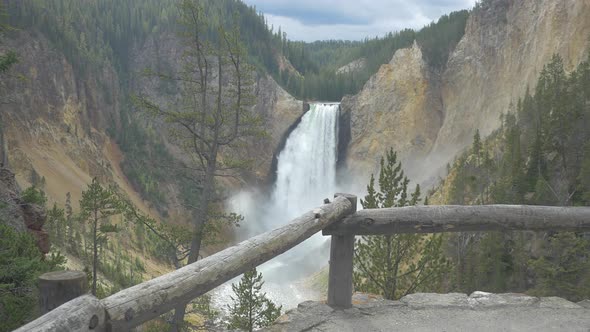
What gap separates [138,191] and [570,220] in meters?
53.1

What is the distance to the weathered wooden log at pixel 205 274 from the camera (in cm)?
258

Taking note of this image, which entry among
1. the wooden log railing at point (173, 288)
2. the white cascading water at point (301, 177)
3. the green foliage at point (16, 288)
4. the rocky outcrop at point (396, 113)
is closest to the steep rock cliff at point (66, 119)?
the white cascading water at point (301, 177)

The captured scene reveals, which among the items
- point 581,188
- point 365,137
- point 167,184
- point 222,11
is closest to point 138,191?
point 167,184

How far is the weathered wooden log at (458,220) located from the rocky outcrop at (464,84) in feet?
103

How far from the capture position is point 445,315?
434 centimetres

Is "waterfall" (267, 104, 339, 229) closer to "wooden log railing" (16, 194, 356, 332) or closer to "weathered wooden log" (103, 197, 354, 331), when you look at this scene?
"weathered wooden log" (103, 197, 354, 331)

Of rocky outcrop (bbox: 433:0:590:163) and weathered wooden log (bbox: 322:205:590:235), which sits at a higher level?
rocky outcrop (bbox: 433:0:590:163)

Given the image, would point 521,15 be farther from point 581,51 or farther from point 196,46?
point 196,46

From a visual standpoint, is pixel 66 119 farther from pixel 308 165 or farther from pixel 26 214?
pixel 26 214

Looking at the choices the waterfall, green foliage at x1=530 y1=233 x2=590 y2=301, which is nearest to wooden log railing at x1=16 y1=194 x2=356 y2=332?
green foliage at x1=530 y1=233 x2=590 y2=301

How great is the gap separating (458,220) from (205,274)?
8.51 feet

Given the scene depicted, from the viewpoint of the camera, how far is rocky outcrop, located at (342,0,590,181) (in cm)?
3516

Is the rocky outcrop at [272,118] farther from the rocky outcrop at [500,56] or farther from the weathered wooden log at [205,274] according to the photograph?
the weathered wooden log at [205,274]

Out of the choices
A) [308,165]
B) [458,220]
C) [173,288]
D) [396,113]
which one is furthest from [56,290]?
[396,113]
